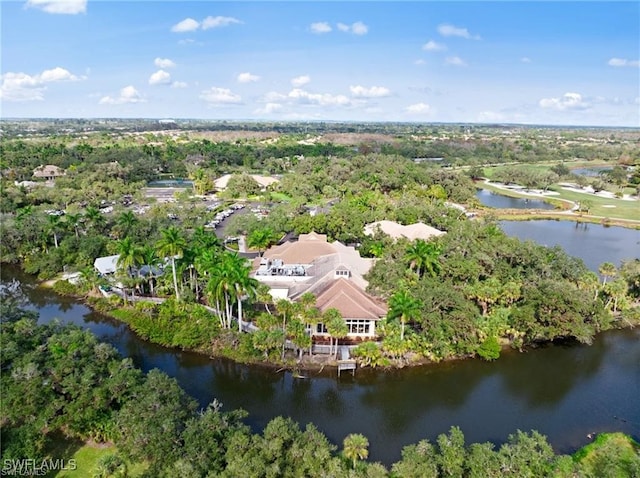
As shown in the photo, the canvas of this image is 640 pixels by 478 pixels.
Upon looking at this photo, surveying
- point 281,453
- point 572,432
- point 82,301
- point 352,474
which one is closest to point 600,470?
point 572,432

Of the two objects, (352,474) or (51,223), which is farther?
(51,223)

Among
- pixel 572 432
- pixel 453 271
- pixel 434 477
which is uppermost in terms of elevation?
pixel 453 271

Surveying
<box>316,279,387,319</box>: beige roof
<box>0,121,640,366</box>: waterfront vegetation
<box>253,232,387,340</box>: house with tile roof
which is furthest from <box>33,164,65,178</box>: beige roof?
<box>316,279,387,319</box>: beige roof

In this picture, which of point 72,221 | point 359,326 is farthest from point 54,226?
point 359,326

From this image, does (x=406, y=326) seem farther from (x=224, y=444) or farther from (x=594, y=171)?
(x=594, y=171)

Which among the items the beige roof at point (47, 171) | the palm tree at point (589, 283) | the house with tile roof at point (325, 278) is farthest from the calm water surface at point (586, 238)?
the beige roof at point (47, 171)

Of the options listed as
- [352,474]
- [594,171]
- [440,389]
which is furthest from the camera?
[594,171]
